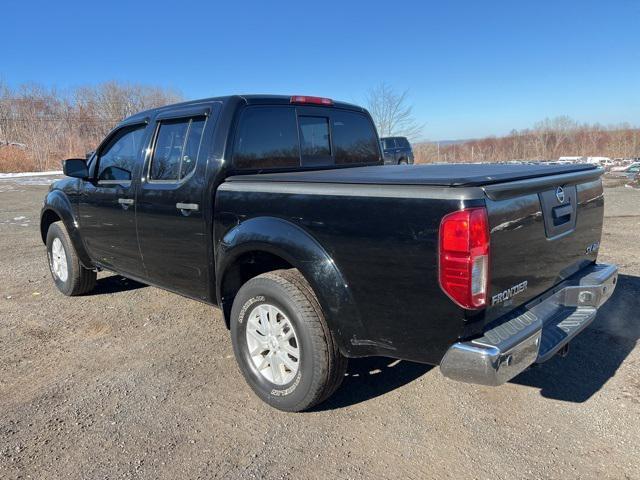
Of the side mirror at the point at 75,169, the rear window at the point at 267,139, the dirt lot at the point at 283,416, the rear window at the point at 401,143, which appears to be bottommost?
the dirt lot at the point at 283,416

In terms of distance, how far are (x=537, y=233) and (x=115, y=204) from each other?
135 inches

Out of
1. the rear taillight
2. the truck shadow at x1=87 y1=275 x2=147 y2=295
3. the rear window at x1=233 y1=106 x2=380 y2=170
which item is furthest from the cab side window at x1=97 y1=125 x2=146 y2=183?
the rear taillight

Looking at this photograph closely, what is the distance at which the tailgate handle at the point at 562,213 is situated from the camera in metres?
2.76

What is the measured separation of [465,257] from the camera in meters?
2.20

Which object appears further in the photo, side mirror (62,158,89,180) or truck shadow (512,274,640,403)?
side mirror (62,158,89,180)

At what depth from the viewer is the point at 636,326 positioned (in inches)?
165

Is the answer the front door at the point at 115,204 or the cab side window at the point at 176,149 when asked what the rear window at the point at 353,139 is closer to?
the cab side window at the point at 176,149

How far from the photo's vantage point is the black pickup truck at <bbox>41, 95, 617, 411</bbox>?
→ 2.29 metres

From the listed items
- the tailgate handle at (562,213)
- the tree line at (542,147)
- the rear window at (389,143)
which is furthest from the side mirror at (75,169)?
the tree line at (542,147)

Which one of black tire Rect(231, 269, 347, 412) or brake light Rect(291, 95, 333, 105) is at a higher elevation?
brake light Rect(291, 95, 333, 105)

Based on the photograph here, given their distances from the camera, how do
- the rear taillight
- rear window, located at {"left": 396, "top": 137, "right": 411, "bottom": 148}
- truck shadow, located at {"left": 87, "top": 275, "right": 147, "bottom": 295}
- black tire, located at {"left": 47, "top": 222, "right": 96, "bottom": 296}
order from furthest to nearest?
rear window, located at {"left": 396, "top": 137, "right": 411, "bottom": 148} → truck shadow, located at {"left": 87, "top": 275, "right": 147, "bottom": 295} → black tire, located at {"left": 47, "top": 222, "right": 96, "bottom": 296} → the rear taillight

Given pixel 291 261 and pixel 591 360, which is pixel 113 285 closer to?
pixel 291 261

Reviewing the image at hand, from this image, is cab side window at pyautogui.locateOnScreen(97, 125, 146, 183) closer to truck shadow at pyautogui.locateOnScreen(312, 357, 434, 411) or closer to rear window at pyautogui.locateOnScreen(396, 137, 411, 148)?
truck shadow at pyautogui.locateOnScreen(312, 357, 434, 411)

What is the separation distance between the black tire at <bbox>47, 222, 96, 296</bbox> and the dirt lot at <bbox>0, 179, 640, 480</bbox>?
0.87 m
